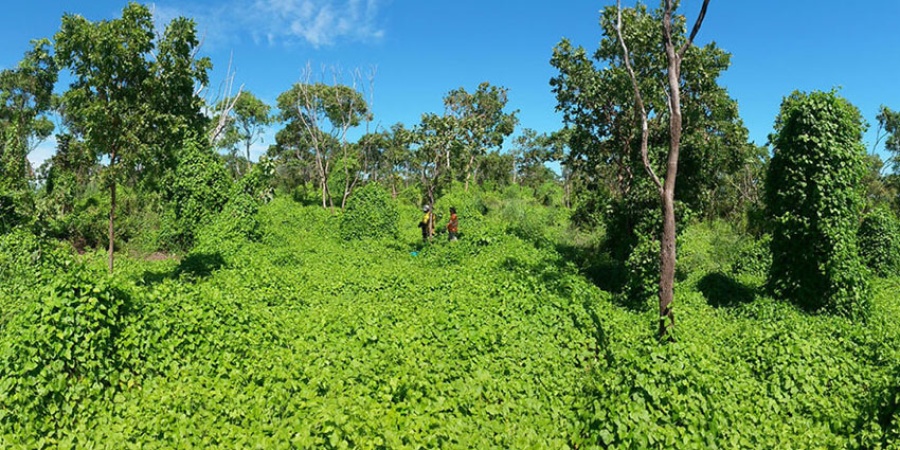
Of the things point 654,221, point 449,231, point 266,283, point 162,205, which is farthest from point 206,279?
point 654,221

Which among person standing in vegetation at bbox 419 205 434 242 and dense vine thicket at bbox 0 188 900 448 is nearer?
dense vine thicket at bbox 0 188 900 448

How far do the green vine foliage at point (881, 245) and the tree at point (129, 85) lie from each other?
20.5m

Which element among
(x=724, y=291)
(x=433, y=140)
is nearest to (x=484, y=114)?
(x=433, y=140)

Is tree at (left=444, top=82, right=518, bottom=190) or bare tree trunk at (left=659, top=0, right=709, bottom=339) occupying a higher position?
tree at (left=444, top=82, right=518, bottom=190)

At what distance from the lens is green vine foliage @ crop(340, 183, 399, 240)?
19.7 metres

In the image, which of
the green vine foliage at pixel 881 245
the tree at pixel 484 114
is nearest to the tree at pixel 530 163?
the tree at pixel 484 114

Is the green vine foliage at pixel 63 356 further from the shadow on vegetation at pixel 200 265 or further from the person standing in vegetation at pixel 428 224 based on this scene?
the person standing in vegetation at pixel 428 224

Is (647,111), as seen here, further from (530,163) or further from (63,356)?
(530,163)

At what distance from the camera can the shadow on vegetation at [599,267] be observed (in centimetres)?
1279

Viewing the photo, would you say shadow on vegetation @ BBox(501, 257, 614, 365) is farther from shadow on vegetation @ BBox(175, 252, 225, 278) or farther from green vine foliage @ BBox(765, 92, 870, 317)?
shadow on vegetation @ BBox(175, 252, 225, 278)

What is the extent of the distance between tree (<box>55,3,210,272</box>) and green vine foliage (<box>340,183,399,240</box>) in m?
8.32

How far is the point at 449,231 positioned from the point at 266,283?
6.91m

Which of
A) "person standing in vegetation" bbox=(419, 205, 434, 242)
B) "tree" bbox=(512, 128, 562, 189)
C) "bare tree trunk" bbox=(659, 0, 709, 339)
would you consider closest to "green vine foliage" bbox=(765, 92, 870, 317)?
"bare tree trunk" bbox=(659, 0, 709, 339)

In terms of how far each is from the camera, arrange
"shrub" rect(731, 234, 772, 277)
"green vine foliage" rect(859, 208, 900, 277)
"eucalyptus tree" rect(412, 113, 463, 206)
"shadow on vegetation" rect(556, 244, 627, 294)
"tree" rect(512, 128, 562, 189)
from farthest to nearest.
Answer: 1. "tree" rect(512, 128, 562, 189)
2. "eucalyptus tree" rect(412, 113, 463, 206)
3. "green vine foliage" rect(859, 208, 900, 277)
4. "shrub" rect(731, 234, 772, 277)
5. "shadow on vegetation" rect(556, 244, 627, 294)
